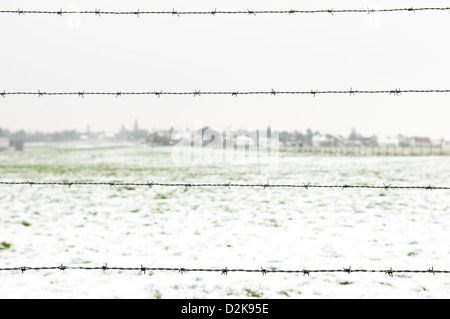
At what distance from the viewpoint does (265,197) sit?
10.7m

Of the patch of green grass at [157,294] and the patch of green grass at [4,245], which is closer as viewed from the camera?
the patch of green grass at [157,294]

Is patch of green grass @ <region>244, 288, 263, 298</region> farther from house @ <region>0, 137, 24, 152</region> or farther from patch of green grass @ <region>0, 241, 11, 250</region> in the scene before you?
house @ <region>0, 137, 24, 152</region>

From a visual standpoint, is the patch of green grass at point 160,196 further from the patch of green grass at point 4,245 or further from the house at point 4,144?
the house at point 4,144

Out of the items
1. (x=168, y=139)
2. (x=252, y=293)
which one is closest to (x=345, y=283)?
(x=252, y=293)

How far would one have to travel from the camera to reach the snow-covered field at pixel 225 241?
3.94m

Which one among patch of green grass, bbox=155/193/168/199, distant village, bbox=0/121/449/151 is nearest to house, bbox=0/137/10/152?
distant village, bbox=0/121/449/151

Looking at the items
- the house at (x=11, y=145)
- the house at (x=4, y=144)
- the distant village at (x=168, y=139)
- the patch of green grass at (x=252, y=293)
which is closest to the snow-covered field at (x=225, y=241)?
the patch of green grass at (x=252, y=293)

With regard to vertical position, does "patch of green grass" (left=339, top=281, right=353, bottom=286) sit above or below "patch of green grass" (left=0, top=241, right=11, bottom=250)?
above

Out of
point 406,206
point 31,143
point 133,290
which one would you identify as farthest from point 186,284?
point 31,143

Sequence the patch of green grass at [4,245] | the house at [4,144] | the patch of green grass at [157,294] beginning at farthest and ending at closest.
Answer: the house at [4,144] < the patch of green grass at [4,245] < the patch of green grass at [157,294]

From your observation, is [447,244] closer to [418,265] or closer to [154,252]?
[418,265]

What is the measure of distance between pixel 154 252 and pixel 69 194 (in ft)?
21.0

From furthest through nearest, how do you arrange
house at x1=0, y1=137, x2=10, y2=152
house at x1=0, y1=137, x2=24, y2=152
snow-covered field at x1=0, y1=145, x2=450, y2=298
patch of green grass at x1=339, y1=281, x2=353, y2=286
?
house at x1=0, y1=137, x2=10, y2=152
house at x1=0, y1=137, x2=24, y2=152
patch of green grass at x1=339, y1=281, x2=353, y2=286
snow-covered field at x1=0, y1=145, x2=450, y2=298

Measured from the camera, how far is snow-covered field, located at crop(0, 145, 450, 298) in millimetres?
3936
